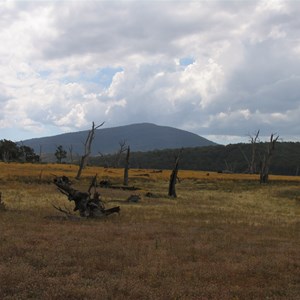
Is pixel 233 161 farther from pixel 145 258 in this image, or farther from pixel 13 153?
pixel 145 258

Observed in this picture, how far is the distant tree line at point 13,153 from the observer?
Result: 13500 cm

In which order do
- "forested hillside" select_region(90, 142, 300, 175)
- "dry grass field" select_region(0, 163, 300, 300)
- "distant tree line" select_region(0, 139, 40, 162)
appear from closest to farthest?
"dry grass field" select_region(0, 163, 300, 300) → "distant tree line" select_region(0, 139, 40, 162) → "forested hillside" select_region(90, 142, 300, 175)

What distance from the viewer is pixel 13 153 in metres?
139

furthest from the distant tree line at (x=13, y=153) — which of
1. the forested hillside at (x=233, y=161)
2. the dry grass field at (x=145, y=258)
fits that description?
the dry grass field at (x=145, y=258)

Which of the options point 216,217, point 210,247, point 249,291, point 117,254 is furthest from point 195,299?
point 216,217

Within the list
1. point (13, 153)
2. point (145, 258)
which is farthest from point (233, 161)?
point (145, 258)

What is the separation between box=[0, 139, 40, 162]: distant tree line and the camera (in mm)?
135000

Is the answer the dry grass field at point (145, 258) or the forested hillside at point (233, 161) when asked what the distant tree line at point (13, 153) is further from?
the dry grass field at point (145, 258)

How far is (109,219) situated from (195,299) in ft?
50.9

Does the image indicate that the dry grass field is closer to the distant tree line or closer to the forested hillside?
the distant tree line

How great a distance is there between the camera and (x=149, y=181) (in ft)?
252

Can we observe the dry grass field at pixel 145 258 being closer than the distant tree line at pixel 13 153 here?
Yes

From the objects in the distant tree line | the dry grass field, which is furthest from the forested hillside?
the dry grass field

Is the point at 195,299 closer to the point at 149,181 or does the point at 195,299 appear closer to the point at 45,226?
the point at 45,226
